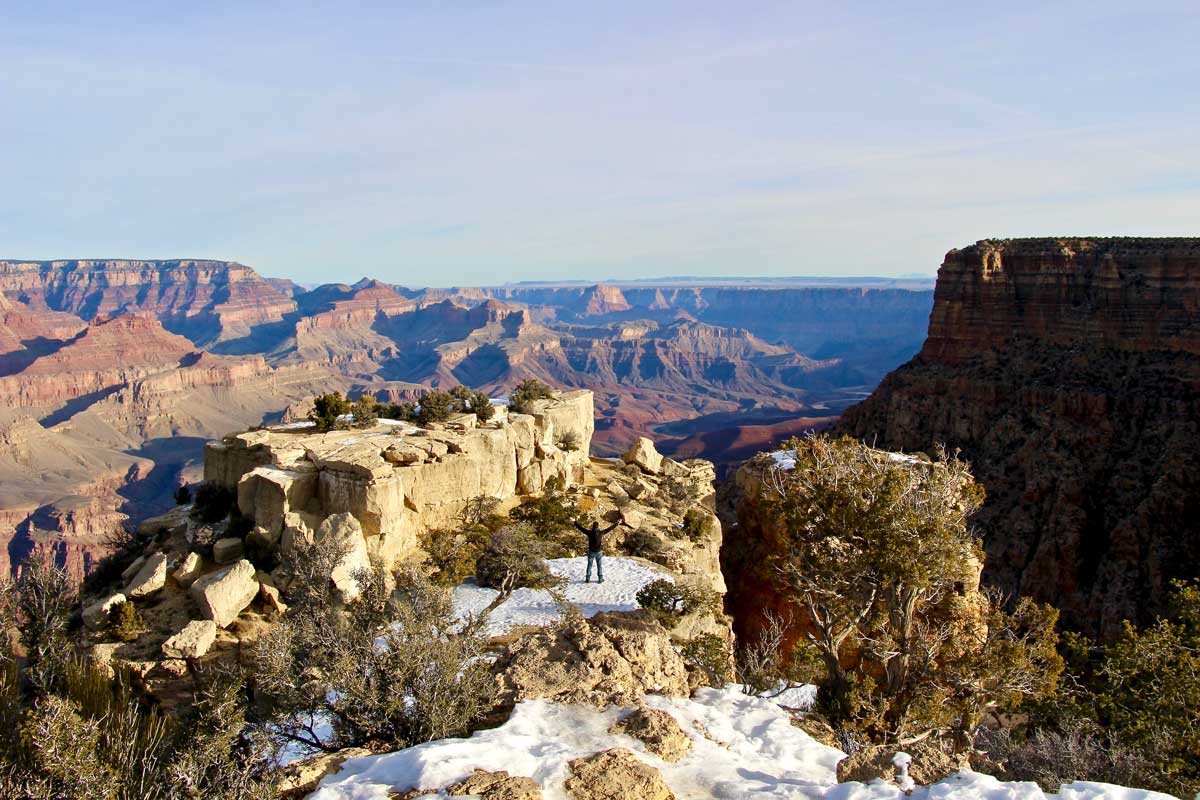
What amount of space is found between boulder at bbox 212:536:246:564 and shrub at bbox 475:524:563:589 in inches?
242

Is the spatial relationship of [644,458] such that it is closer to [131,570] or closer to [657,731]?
[131,570]

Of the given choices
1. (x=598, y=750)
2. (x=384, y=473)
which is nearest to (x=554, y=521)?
(x=384, y=473)

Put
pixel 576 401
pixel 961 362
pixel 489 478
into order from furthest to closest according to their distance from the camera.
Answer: pixel 961 362 → pixel 576 401 → pixel 489 478

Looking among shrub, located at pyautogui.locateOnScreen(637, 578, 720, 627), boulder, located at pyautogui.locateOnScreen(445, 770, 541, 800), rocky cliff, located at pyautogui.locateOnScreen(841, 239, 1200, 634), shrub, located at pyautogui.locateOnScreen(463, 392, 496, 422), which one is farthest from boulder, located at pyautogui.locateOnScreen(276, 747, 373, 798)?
rocky cliff, located at pyautogui.locateOnScreen(841, 239, 1200, 634)

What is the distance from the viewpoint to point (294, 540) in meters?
17.7

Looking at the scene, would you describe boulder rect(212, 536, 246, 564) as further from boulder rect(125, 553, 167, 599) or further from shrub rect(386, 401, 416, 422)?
shrub rect(386, 401, 416, 422)

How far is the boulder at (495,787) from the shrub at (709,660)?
5480mm

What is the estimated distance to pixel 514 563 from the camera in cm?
1778

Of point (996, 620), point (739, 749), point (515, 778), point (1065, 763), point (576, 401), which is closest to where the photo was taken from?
point (515, 778)

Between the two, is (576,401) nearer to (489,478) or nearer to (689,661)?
(489,478)

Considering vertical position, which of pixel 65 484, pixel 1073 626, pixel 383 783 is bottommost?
pixel 65 484

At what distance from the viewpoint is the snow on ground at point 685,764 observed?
7.65 m

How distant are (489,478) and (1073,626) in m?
31.5

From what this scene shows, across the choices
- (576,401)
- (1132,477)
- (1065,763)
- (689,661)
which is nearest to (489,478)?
(576,401)
